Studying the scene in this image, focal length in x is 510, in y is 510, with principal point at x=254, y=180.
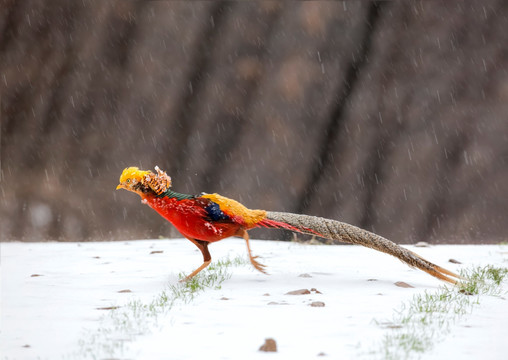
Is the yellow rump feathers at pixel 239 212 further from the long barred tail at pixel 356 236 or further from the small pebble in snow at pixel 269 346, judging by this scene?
the small pebble in snow at pixel 269 346

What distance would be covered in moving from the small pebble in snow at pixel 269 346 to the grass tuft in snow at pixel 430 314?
508mm

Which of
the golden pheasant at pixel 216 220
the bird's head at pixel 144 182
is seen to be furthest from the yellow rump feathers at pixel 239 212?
the bird's head at pixel 144 182

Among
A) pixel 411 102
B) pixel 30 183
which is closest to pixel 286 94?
pixel 411 102

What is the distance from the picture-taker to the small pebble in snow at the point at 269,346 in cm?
247

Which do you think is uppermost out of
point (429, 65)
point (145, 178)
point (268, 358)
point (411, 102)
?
point (429, 65)

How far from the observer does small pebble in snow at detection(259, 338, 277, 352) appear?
247cm

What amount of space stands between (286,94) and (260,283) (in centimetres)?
460

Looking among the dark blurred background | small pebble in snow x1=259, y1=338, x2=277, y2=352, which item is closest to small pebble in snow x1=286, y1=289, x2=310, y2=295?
small pebble in snow x1=259, y1=338, x2=277, y2=352

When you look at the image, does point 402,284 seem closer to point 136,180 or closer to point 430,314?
point 430,314

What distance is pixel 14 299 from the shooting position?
3.60m

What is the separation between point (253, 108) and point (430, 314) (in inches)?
216

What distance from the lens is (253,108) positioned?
8039 mm

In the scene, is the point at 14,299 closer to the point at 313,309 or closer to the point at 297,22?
the point at 313,309

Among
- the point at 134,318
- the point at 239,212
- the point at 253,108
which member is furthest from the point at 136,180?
the point at 253,108
